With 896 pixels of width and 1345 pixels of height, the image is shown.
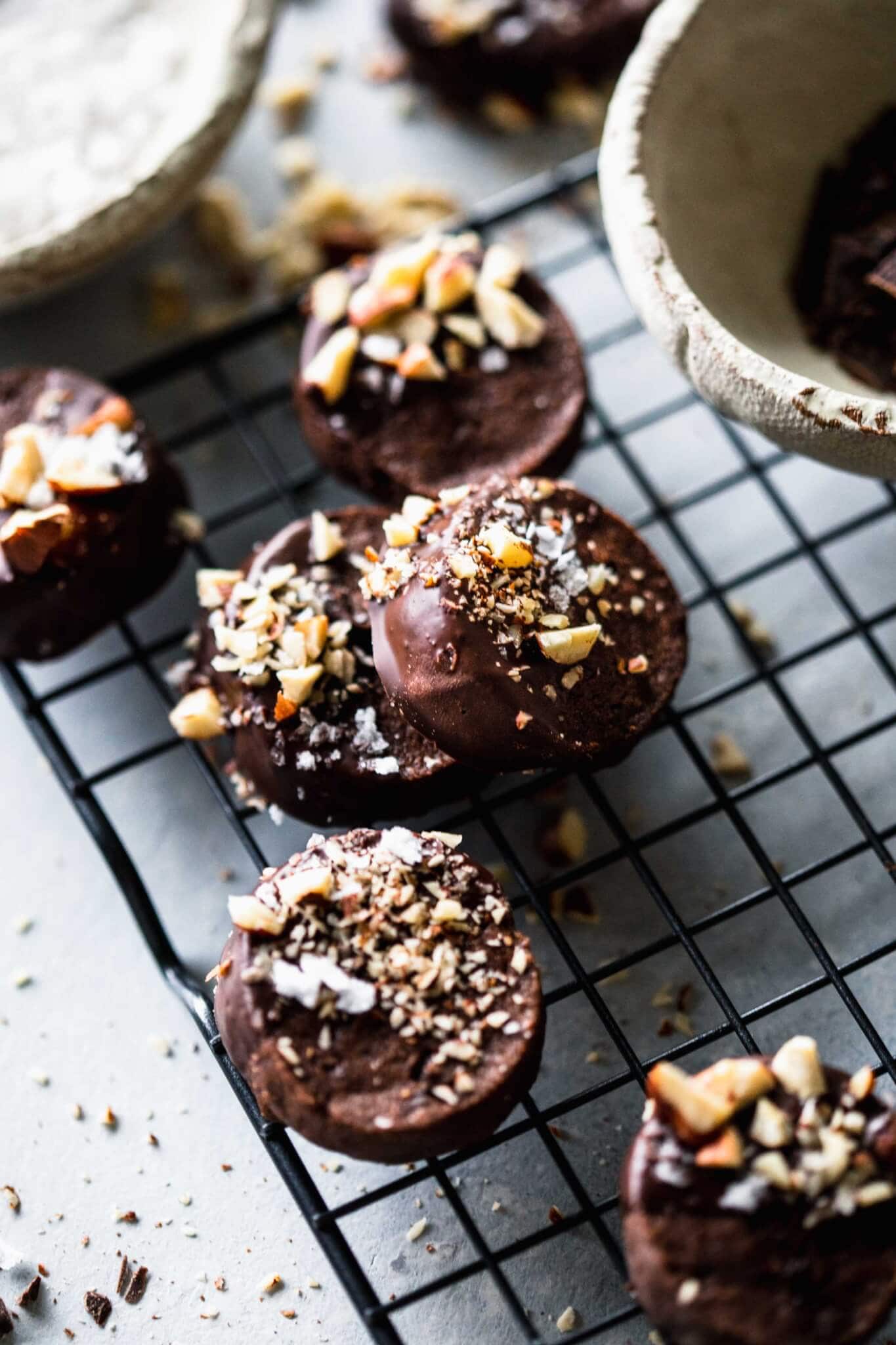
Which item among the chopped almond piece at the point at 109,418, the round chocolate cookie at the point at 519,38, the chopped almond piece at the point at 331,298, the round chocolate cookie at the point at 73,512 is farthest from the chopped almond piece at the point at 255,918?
A: the round chocolate cookie at the point at 519,38

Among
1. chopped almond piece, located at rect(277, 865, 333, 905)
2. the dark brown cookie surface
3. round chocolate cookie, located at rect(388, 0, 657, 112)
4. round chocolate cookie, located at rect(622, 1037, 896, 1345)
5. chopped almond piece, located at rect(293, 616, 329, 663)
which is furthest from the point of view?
round chocolate cookie, located at rect(388, 0, 657, 112)

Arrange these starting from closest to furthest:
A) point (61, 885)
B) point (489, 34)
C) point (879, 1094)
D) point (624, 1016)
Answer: point (879, 1094) → point (624, 1016) → point (61, 885) → point (489, 34)

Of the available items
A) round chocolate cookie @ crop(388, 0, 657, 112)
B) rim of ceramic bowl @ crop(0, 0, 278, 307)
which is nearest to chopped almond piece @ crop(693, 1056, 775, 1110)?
rim of ceramic bowl @ crop(0, 0, 278, 307)

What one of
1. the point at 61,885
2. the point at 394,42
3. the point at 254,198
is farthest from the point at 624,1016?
the point at 394,42

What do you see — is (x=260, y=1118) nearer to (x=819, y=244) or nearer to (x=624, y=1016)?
(x=624, y=1016)

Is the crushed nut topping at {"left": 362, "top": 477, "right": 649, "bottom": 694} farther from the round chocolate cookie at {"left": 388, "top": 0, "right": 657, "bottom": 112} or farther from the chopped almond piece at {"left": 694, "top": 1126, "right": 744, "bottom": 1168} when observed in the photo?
the round chocolate cookie at {"left": 388, "top": 0, "right": 657, "bottom": 112}

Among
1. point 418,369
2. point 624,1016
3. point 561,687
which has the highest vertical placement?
point 418,369
